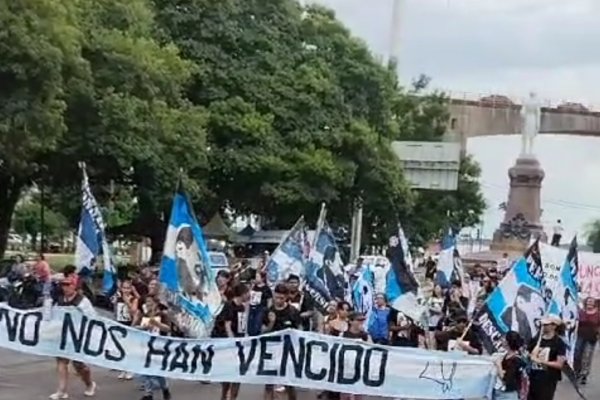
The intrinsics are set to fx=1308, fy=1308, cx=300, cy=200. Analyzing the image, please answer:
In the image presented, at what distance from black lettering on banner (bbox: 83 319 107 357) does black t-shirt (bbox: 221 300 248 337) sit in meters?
2.10

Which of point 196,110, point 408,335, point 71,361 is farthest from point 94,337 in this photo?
point 196,110

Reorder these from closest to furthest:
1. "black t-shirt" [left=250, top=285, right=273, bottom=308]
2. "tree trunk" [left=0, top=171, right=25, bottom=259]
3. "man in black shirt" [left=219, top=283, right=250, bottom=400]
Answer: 1. "man in black shirt" [left=219, top=283, right=250, bottom=400]
2. "black t-shirt" [left=250, top=285, right=273, bottom=308]
3. "tree trunk" [left=0, top=171, right=25, bottom=259]

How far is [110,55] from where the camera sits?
35.1m

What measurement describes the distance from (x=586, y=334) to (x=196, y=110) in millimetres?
22317

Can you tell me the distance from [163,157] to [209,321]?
24.1 metres

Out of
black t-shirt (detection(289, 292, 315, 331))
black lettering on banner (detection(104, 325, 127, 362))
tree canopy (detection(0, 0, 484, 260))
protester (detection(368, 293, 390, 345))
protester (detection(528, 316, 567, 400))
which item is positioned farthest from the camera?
tree canopy (detection(0, 0, 484, 260))

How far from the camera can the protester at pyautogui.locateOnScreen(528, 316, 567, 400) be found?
1217cm

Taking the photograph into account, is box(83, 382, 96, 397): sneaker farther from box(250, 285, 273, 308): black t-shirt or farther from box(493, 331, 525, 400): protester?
box(493, 331, 525, 400): protester

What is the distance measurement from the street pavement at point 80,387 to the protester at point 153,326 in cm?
51

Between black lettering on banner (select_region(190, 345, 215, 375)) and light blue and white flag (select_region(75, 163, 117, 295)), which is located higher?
light blue and white flag (select_region(75, 163, 117, 295))

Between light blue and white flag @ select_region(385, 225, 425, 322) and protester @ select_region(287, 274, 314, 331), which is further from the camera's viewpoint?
light blue and white flag @ select_region(385, 225, 425, 322)

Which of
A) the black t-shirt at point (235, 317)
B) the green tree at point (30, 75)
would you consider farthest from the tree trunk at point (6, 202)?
the black t-shirt at point (235, 317)

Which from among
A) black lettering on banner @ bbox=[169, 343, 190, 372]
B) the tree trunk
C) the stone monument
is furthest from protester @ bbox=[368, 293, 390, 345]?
the stone monument

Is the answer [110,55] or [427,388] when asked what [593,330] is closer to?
[427,388]
